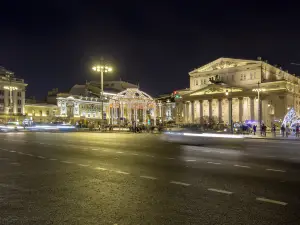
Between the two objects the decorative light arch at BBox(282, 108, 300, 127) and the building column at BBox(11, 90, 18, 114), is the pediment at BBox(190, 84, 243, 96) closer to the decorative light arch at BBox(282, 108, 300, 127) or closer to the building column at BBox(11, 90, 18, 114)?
the decorative light arch at BBox(282, 108, 300, 127)

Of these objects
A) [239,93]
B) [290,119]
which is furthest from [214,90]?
[290,119]

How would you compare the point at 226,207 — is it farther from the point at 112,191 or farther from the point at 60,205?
the point at 60,205

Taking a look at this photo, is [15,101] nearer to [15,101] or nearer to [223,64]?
[15,101]

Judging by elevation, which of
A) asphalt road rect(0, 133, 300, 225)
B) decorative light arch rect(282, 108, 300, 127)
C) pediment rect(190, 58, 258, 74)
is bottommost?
asphalt road rect(0, 133, 300, 225)

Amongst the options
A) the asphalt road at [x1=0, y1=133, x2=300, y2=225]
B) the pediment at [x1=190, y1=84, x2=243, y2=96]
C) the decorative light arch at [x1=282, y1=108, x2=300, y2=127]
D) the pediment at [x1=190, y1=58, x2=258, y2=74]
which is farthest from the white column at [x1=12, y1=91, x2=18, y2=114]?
the asphalt road at [x1=0, y1=133, x2=300, y2=225]

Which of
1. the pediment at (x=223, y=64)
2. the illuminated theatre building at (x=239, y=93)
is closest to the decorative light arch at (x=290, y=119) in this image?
the illuminated theatre building at (x=239, y=93)

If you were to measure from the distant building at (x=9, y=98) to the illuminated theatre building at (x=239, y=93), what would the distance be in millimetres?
43169

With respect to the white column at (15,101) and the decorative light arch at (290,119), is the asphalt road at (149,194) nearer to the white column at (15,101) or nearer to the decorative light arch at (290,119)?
the decorative light arch at (290,119)

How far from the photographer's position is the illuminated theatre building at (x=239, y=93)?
69.4 meters

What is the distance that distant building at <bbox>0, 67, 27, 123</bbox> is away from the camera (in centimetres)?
8088

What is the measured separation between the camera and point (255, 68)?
73062mm

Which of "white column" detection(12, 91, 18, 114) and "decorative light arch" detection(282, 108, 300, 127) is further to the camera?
"white column" detection(12, 91, 18, 114)

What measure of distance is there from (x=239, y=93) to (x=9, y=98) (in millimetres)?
57881

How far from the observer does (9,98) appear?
83312mm
